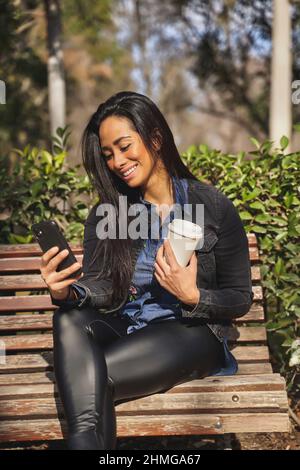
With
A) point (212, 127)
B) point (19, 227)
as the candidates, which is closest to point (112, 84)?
point (212, 127)

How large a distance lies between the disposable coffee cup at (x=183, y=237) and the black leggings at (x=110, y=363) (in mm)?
315

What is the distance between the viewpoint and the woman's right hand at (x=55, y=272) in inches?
99.1

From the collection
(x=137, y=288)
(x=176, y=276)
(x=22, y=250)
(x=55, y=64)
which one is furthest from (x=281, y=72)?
(x=176, y=276)

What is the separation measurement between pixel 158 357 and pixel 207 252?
0.50 meters

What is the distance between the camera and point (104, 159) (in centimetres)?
292

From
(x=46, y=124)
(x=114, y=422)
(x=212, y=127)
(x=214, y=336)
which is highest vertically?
(x=212, y=127)

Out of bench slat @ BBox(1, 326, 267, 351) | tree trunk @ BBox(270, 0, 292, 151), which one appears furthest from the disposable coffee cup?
tree trunk @ BBox(270, 0, 292, 151)

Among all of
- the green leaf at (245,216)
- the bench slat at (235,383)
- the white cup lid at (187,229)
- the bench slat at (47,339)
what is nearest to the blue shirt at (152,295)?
the bench slat at (235,383)

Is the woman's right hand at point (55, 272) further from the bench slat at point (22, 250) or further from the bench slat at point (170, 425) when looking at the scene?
the bench slat at point (22, 250)

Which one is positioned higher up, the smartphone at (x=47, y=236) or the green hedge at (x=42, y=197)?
the green hedge at (x=42, y=197)

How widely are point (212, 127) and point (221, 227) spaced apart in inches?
1448
